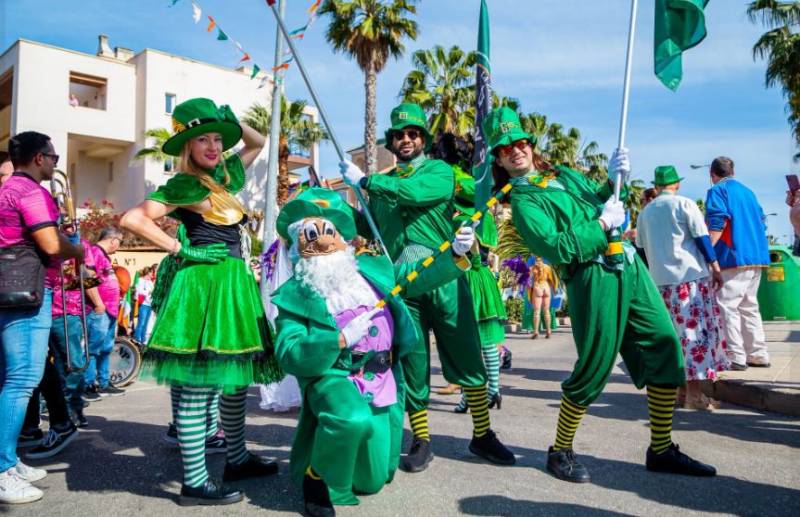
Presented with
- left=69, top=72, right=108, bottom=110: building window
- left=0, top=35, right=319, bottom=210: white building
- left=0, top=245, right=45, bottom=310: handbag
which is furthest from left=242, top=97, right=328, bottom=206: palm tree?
left=0, top=245, right=45, bottom=310: handbag

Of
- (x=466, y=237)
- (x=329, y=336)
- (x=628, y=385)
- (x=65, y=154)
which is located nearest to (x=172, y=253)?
(x=329, y=336)

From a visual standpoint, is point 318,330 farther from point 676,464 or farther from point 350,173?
point 676,464

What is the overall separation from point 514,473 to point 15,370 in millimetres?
2881

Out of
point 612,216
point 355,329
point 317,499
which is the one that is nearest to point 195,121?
point 355,329

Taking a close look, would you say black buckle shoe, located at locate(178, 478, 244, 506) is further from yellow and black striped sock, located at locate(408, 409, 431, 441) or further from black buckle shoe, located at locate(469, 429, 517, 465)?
black buckle shoe, located at locate(469, 429, 517, 465)

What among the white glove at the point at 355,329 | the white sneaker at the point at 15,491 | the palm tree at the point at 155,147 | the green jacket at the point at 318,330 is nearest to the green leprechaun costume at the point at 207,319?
the green jacket at the point at 318,330

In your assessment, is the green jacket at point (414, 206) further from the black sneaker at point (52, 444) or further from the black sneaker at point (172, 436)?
the black sneaker at point (52, 444)

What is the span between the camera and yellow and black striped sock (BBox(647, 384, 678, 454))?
353 cm

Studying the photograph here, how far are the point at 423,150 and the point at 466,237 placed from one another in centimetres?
115

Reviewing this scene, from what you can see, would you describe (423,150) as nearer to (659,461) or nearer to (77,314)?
(659,461)

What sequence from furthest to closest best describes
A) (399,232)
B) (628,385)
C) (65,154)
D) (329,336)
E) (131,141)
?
(131,141) → (65,154) → (628,385) → (399,232) → (329,336)

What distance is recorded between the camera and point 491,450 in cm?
381

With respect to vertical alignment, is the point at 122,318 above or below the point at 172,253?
below

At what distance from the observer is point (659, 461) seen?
3551 mm
